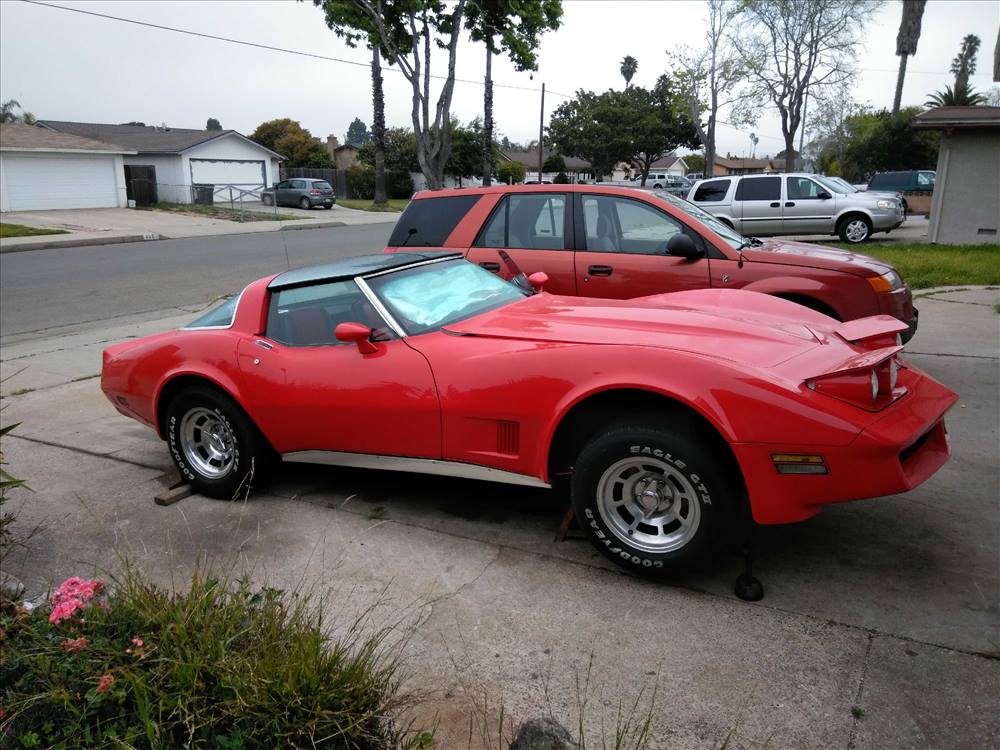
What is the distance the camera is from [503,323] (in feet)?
13.6

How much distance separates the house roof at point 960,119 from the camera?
51.3 ft

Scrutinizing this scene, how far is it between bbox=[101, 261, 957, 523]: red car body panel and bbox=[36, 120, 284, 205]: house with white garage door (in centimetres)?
4144

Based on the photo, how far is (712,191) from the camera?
18906mm

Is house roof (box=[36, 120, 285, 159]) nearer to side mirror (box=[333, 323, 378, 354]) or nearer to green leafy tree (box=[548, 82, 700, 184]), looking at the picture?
green leafy tree (box=[548, 82, 700, 184])

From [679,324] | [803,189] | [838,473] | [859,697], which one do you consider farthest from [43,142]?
[859,697]

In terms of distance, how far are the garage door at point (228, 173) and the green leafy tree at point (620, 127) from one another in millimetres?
32836

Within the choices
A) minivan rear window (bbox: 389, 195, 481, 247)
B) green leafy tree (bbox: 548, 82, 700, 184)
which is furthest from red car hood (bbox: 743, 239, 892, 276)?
green leafy tree (bbox: 548, 82, 700, 184)

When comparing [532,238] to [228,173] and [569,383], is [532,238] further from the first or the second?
[228,173]

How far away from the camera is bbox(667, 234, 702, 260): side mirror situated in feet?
20.0

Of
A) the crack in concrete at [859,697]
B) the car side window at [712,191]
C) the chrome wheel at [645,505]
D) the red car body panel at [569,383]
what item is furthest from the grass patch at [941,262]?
the crack in concrete at [859,697]

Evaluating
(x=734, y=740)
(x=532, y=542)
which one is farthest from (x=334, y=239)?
(x=734, y=740)

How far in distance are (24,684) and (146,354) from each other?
8.60 feet

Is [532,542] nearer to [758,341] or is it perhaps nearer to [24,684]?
[758,341]

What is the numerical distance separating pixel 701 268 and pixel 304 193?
1550 inches
